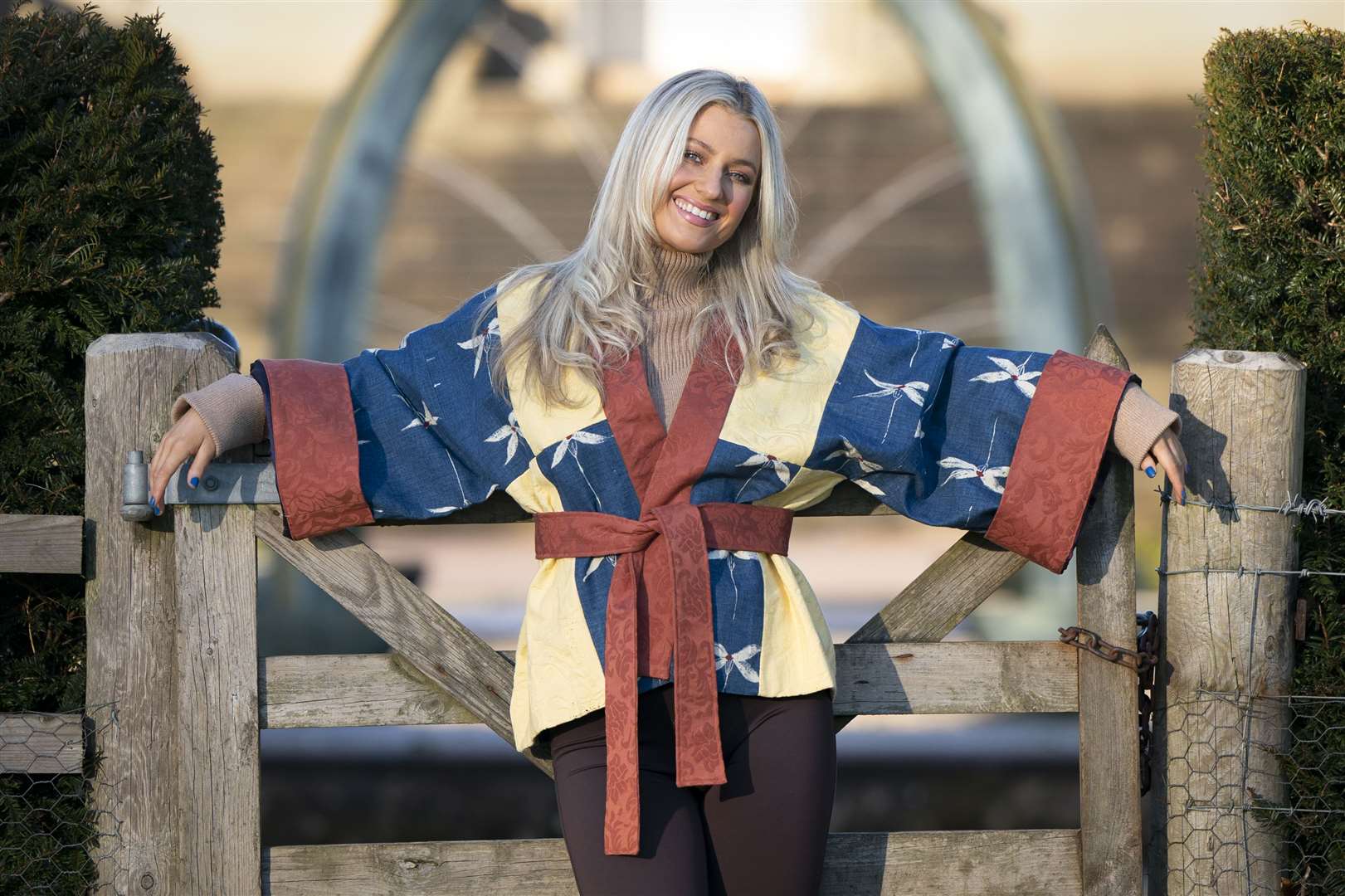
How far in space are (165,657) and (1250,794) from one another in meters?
1.87

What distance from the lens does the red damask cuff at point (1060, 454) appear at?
2404 mm

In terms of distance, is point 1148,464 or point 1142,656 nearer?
point 1148,464

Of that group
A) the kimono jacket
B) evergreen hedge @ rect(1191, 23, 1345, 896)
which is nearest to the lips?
the kimono jacket

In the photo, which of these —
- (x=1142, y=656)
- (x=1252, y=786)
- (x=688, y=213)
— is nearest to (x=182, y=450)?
(x=688, y=213)

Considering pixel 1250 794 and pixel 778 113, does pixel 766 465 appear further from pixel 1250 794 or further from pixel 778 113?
pixel 778 113

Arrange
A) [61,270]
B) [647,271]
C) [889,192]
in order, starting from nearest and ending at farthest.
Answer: [647,271] < [61,270] < [889,192]

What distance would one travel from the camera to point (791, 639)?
2.32 meters

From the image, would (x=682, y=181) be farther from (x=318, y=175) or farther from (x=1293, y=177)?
(x=318, y=175)

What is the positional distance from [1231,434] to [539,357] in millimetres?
1176

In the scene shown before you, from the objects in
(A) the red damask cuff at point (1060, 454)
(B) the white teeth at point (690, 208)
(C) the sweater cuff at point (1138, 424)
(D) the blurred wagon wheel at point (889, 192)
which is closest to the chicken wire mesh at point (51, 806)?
(B) the white teeth at point (690, 208)

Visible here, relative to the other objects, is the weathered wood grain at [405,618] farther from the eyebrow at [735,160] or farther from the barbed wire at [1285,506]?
the barbed wire at [1285,506]

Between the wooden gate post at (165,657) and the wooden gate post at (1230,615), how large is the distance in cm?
159

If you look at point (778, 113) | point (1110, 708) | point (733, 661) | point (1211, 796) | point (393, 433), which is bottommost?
point (1211, 796)

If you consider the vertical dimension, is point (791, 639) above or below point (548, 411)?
below
